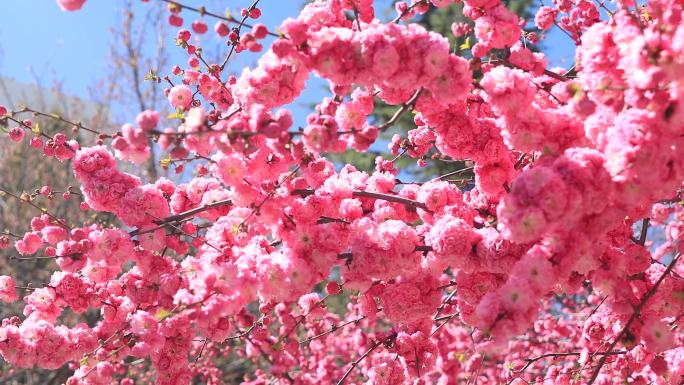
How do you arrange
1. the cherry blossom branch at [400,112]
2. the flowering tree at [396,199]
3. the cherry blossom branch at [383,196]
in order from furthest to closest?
the cherry blossom branch at [383,196]
the cherry blossom branch at [400,112]
the flowering tree at [396,199]

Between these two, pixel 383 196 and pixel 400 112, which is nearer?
pixel 400 112

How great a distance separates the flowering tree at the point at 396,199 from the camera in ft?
4.98

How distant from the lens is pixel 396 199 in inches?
84.1

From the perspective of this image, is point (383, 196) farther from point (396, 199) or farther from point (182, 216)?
point (182, 216)

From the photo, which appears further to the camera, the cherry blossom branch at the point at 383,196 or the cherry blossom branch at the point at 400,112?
the cherry blossom branch at the point at 383,196

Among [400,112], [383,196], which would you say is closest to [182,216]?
[383,196]

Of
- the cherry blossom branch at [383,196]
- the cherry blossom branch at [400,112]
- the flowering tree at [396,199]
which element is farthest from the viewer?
the cherry blossom branch at [383,196]

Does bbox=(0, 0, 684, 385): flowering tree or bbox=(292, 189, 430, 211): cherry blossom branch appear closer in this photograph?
bbox=(0, 0, 684, 385): flowering tree

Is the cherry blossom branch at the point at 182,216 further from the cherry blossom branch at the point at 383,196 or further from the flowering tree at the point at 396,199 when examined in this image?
the cherry blossom branch at the point at 383,196

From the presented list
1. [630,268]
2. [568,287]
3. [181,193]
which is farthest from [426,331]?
[181,193]

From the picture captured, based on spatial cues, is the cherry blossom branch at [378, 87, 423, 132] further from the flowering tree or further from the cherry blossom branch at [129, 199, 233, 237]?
the cherry blossom branch at [129, 199, 233, 237]

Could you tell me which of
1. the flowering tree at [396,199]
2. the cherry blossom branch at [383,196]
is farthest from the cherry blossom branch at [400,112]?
the cherry blossom branch at [383,196]

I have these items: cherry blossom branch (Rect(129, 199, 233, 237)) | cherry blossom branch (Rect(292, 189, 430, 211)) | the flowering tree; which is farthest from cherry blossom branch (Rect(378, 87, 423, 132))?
cherry blossom branch (Rect(129, 199, 233, 237))

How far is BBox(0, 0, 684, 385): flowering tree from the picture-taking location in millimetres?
1517
